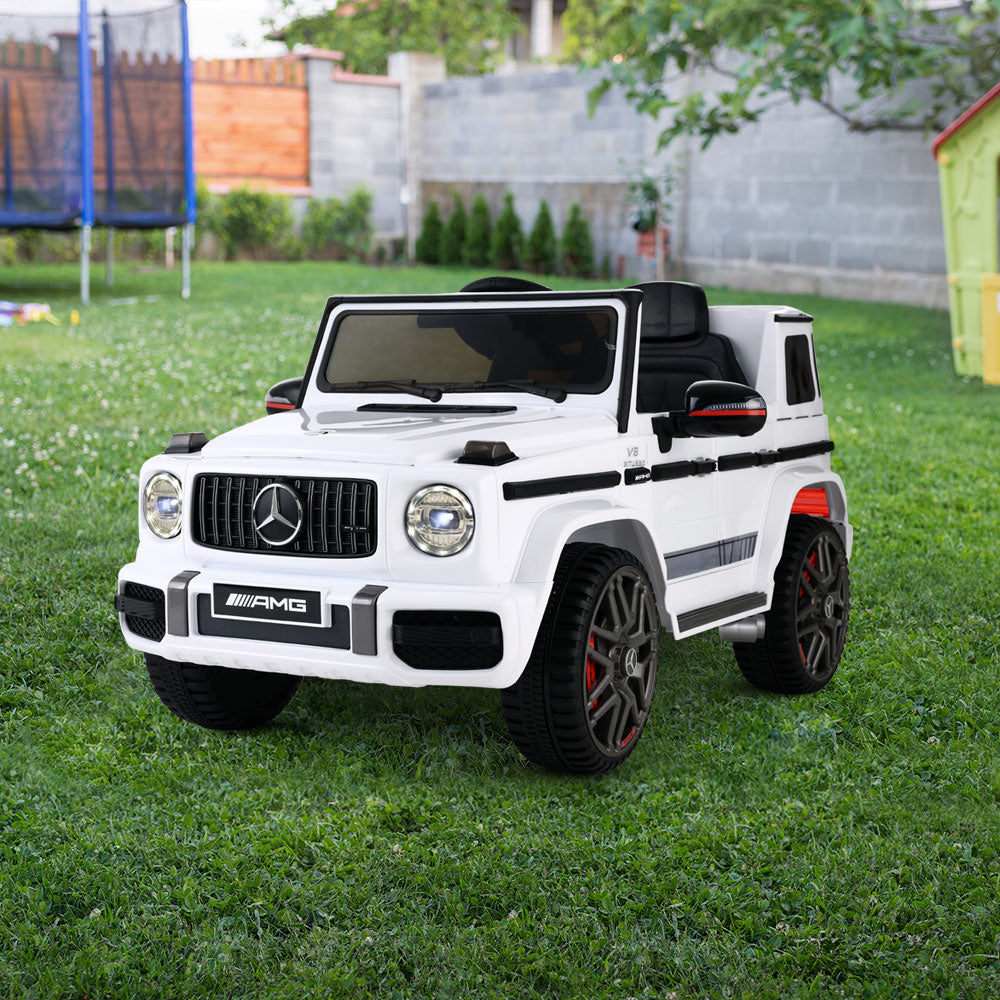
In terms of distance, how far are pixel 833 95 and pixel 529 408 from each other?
55.7 ft

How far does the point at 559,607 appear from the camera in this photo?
4023mm

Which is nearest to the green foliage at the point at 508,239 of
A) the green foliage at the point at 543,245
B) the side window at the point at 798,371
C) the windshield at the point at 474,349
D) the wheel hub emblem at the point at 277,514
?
the green foliage at the point at 543,245

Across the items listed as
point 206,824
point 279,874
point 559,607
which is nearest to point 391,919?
point 279,874

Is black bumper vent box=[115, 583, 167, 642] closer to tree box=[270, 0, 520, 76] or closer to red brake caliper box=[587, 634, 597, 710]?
red brake caliper box=[587, 634, 597, 710]

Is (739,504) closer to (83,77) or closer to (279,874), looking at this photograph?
(279,874)

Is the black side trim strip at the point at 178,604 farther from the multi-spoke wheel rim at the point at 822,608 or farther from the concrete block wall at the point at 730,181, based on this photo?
the concrete block wall at the point at 730,181

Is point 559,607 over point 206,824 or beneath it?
over

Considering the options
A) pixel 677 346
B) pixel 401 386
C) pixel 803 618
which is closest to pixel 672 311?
pixel 677 346

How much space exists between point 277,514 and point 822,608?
2.20 m

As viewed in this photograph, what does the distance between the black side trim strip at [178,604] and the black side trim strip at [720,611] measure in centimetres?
Answer: 157

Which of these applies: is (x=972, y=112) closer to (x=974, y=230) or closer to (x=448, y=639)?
(x=974, y=230)

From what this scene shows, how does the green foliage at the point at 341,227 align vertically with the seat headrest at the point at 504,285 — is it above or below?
above

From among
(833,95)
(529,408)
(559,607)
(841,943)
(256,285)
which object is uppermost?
(833,95)

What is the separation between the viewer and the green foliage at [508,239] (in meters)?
25.1
